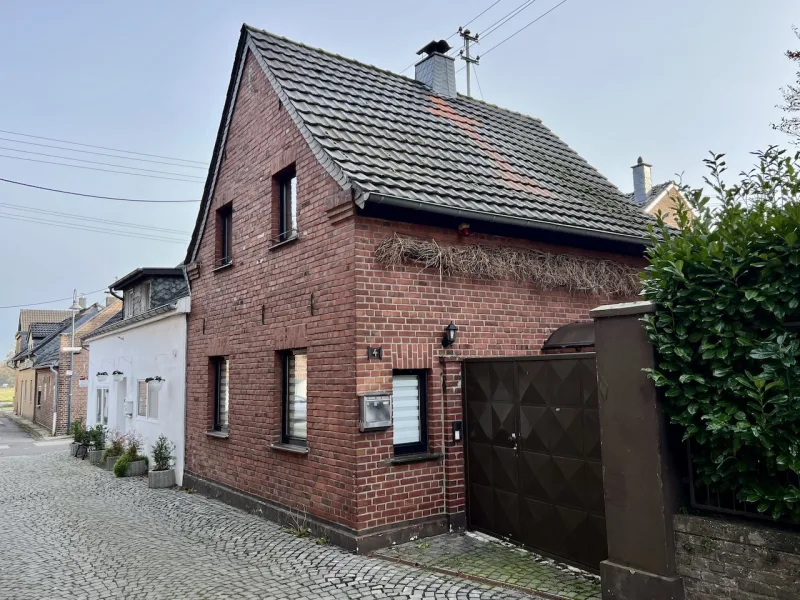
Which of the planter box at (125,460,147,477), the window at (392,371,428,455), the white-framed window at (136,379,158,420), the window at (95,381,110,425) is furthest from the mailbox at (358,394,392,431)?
the window at (95,381,110,425)

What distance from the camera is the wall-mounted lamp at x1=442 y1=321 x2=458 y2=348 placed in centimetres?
758

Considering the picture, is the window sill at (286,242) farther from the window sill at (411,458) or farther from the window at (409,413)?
the window sill at (411,458)

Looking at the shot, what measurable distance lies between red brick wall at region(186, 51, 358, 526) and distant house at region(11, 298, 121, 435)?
60.2 ft

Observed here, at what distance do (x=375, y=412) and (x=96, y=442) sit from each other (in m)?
13.0

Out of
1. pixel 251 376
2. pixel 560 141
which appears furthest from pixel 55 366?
pixel 560 141

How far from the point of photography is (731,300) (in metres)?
4.08

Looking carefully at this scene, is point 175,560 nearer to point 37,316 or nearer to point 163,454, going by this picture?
point 163,454

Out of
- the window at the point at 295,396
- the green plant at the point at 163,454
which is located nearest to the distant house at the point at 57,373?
the green plant at the point at 163,454

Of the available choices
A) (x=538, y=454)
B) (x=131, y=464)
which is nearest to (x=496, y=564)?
(x=538, y=454)

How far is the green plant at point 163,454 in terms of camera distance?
474 inches

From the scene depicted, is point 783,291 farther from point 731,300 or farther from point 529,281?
point 529,281

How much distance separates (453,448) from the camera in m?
7.49

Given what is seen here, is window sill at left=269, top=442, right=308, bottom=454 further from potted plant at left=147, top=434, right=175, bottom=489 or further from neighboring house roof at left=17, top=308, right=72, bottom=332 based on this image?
neighboring house roof at left=17, top=308, right=72, bottom=332

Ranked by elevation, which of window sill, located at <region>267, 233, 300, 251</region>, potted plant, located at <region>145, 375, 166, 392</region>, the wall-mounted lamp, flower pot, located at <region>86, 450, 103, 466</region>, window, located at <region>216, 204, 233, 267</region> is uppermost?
window, located at <region>216, 204, 233, 267</region>
